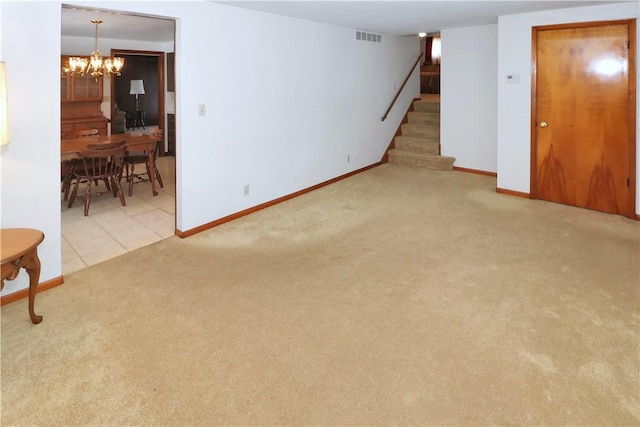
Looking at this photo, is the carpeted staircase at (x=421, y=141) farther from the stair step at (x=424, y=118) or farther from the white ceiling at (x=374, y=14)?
the white ceiling at (x=374, y=14)

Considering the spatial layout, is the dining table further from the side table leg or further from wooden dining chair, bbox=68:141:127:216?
the side table leg

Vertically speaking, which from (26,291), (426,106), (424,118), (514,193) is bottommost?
(26,291)

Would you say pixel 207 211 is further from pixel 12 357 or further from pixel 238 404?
pixel 238 404

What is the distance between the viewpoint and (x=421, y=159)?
700 cm

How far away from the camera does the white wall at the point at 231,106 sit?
107 inches

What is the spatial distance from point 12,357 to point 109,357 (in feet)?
1.67

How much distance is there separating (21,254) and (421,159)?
5.89 meters

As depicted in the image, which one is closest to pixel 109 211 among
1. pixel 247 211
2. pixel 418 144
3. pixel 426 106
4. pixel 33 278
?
pixel 247 211

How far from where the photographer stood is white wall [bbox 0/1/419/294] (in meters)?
2.73

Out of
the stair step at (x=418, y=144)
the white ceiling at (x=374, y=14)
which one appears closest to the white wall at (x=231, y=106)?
the white ceiling at (x=374, y=14)

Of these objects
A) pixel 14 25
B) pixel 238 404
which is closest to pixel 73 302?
pixel 238 404

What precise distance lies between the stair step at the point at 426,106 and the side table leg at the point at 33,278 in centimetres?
680

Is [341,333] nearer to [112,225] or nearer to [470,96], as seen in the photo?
[112,225]

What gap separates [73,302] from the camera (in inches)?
111
